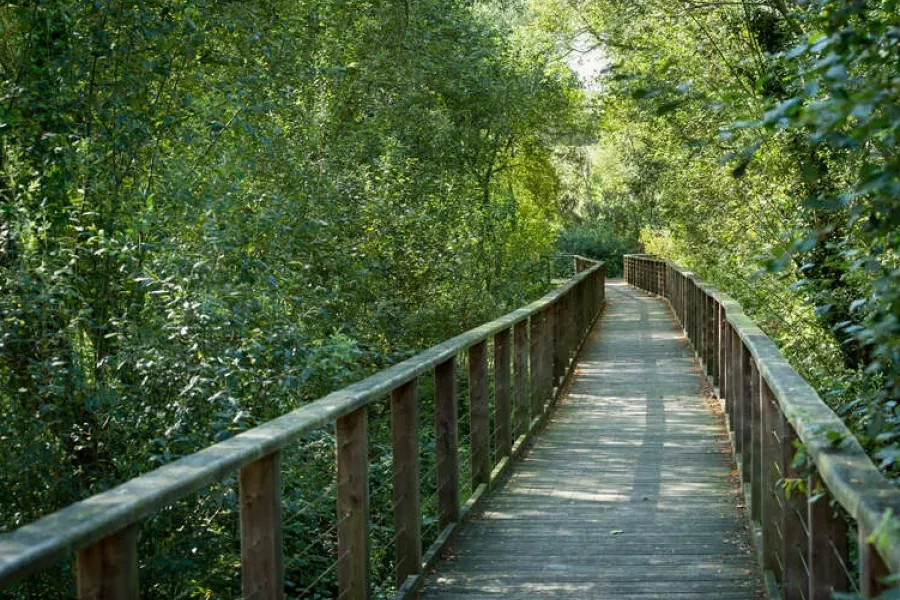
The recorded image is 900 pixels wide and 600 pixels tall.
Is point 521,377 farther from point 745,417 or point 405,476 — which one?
point 405,476

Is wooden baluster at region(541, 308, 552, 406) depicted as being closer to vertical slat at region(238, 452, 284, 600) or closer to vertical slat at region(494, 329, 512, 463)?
vertical slat at region(494, 329, 512, 463)

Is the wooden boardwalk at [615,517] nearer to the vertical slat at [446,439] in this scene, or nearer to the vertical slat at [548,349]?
the vertical slat at [446,439]

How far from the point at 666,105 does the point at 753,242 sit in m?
13.5

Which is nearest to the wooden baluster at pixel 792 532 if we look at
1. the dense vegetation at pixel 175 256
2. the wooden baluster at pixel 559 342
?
the dense vegetation at pixel 175 256

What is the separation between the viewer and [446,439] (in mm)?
6117

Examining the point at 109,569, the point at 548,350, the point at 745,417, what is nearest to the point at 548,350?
the point at 548,350

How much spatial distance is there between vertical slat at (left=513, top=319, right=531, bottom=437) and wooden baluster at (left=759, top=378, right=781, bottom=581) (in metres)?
3.81

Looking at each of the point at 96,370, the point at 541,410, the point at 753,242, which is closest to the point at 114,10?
the point at 96,370

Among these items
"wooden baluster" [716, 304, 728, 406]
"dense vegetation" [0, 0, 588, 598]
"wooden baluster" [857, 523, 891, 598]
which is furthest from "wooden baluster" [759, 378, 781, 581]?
"wooden baluster" [716, 304, 728, 406]

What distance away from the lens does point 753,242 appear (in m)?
A: 15.9

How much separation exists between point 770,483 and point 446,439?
181 centimetres

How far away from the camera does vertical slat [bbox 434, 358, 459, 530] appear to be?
19.5 ft

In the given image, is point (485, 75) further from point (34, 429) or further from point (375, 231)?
point (34, 429)

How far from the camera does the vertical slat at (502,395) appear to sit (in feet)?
25.8
